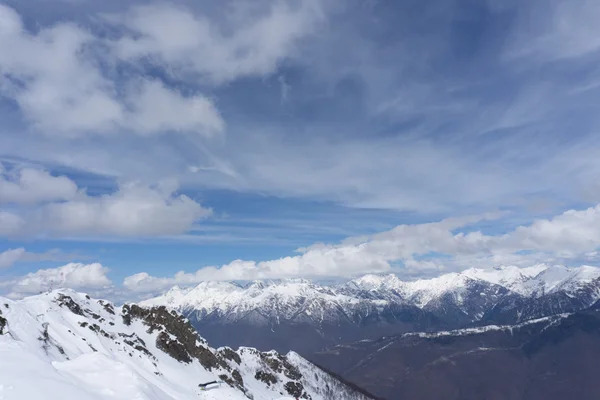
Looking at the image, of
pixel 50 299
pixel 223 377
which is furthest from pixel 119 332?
pixel 223 377

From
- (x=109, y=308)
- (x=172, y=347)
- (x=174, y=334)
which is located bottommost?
(x=172, y=347)

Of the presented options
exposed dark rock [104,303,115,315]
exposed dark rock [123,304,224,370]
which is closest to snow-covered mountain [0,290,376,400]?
exposed dark rock [104,303,115,315]

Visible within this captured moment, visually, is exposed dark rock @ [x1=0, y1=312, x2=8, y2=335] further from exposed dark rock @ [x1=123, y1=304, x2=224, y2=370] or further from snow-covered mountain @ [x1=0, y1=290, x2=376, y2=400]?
exposed dark rock @ [x1=123, y1=304, x2=224, y2=370]

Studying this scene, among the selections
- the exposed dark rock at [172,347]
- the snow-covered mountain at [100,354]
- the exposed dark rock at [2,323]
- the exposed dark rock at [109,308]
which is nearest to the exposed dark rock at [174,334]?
the exposed dark rock at [172,347]

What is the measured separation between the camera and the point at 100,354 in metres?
45.9

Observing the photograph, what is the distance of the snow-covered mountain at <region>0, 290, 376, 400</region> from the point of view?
3362 centimetres

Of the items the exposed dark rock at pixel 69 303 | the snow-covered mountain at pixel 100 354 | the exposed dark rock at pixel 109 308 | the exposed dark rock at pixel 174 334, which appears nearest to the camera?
the snow-covered mountain at pixel 100 354

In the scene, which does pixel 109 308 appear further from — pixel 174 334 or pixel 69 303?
pixel 69 303

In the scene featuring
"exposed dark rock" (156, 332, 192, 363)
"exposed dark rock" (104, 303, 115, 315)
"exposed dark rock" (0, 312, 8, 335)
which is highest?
"exposed dark rock" (104, 303, 115, 315)

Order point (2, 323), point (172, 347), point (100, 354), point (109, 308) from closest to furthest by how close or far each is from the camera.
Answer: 1. point (100, 354)
2. point (2, 323)
3. point (172, 347)
4. point (109, 308)

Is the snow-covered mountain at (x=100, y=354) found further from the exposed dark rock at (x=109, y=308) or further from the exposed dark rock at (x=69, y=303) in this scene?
the exposed dark rock at (x=69, y=303)

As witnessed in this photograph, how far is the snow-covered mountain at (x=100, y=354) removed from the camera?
110 feet

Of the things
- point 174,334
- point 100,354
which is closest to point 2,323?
point 100,354

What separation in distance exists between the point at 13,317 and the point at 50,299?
3850cm
